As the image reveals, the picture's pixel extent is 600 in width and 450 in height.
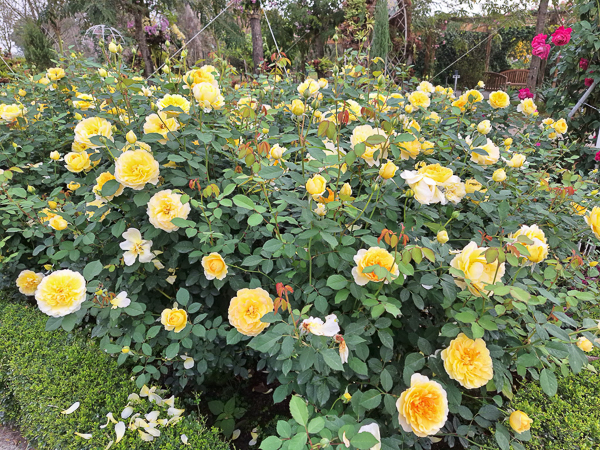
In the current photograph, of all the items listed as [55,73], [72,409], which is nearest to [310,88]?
[72,409]

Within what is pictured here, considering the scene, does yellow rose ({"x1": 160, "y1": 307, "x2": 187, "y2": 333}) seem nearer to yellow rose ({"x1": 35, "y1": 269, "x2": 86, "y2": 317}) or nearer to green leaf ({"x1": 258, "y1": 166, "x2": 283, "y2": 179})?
yellow rose ({"x1": 35, "y1": 269, "x2": 86, "y2": 317})

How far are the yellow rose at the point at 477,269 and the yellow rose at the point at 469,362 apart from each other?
137 millimetres

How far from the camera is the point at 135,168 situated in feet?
3.38

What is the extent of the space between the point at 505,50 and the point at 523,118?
15080mm

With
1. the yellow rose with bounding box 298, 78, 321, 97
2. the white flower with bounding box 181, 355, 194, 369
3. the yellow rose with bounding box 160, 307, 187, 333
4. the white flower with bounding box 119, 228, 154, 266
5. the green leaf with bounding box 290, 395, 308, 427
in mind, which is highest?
the yellow rose with bounding box 298, 78, 321, 97

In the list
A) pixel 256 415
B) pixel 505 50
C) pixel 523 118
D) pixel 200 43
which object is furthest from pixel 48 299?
pixel 505 50

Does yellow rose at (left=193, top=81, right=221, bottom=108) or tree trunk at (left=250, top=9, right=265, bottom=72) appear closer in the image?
yellow rose at (left=193, top=81, right=221, bottom=108)

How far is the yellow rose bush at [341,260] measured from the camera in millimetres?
842

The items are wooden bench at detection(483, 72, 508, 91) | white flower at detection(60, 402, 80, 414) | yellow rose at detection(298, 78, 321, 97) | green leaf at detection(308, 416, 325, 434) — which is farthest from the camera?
wooden bench at detection(483, 72, 508, 91)

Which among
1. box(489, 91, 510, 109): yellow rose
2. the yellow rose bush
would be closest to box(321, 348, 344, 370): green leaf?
the yellow rose bush

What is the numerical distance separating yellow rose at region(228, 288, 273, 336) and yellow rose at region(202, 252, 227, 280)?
0.39 ft

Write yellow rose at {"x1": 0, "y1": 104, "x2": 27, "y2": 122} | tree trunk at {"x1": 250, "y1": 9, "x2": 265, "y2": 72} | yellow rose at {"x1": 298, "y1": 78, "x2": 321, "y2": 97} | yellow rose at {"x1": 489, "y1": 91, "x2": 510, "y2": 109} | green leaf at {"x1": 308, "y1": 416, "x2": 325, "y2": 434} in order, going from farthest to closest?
tree trunk at {"x1": 250, "y1": 9, "x2": 265, "y2": 72}, yellow rose at {"x1": 0, "y1": 104, "x2": 27, "y2": 122}, yellow rose at {"x1": 489, "y1": 91, "x2": 510, "y2": 109}, yellow rose at {"x1": 298, "y1": 78, "x2": 321, "y2": 97}, green leaf at {"x1": 308, "y1": 416, "x2": 325, "y2": 434}

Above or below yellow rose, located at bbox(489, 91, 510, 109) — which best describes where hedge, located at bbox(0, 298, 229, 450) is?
below

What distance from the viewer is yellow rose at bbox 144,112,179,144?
3.74ft
